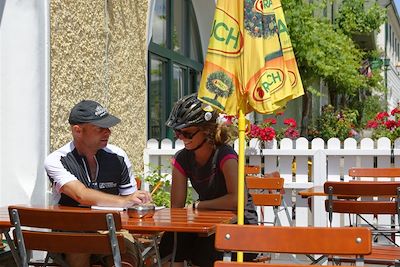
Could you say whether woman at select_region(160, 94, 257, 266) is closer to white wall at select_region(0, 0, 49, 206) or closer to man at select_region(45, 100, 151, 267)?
man at select_region(45, 100, 151, 267)

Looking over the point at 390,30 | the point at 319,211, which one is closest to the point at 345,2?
the point at 319,211

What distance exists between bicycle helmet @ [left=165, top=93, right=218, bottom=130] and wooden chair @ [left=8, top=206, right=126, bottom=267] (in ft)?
3.38

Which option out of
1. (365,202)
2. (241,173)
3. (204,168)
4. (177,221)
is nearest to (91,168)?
(204,168)

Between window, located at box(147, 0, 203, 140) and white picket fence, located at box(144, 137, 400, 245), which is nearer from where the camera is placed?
white picket fence, located at box(144, 137, 400, 245)

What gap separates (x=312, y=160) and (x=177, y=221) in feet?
16.9

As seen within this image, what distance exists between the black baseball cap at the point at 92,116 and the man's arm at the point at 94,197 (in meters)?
0.37

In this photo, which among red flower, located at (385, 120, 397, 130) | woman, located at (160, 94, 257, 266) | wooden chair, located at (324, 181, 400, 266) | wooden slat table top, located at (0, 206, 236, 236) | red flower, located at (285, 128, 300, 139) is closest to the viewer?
wooden slat table top, located at (0, 206, 236, 236)

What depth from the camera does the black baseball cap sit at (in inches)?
171

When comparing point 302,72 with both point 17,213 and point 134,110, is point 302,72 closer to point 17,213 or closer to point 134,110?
point 134,110

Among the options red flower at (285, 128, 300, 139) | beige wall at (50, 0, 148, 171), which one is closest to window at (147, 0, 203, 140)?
beige wall at (50, 0, 148, 171)

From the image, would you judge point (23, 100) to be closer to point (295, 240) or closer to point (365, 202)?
point (365, 202)

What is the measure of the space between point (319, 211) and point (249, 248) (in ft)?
19.4

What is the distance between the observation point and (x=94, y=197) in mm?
4152

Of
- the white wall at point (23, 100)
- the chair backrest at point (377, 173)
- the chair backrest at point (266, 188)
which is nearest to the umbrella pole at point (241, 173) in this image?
Result: the chair backrest at point (266, 188)
